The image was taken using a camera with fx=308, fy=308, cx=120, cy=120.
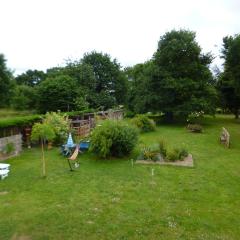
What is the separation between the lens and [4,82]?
41.2 m

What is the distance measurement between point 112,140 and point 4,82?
32.0 metres

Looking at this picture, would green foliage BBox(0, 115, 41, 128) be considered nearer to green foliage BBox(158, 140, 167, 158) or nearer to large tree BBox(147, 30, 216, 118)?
green foliage BBox(158, 140, 167, 158)

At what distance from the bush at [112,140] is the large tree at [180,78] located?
14773 millimetres

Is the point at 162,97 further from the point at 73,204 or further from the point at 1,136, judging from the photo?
the point at 73,204

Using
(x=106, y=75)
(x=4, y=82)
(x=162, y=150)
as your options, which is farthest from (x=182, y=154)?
(x=4, y=82)

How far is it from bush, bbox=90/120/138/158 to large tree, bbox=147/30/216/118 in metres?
14.8

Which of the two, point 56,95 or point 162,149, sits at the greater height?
point 56,95

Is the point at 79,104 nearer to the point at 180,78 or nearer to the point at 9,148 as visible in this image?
the point at 180,78

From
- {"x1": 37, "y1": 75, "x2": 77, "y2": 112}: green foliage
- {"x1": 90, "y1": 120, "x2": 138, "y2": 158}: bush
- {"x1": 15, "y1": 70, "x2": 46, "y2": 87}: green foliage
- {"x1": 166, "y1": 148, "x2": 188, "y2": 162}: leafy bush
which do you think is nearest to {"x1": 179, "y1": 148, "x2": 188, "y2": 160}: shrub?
{"x1": 166, "y1": 148, "x2": 188, "y2": 162}: leafy bush

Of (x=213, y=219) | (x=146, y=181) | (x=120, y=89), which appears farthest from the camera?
(x=120, y=89)

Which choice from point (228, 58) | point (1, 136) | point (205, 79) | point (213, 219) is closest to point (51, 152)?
point (1, 136)

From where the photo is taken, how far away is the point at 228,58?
21359 millimetres

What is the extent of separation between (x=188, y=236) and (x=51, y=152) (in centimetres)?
1078

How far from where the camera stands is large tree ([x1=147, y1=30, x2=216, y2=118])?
91.7 ft
